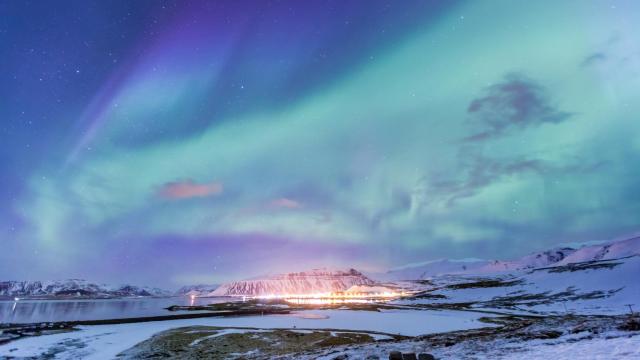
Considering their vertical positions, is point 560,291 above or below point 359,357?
below

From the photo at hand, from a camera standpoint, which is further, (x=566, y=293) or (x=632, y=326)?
(x=566, y=293)

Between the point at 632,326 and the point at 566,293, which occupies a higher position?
the point at 632,326

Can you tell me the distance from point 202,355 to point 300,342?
34.5 ft

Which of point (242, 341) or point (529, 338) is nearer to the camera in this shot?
point (529, 338)

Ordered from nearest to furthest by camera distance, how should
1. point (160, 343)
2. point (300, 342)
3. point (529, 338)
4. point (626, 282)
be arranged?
point (529, 338), point (300, 342), point (160, 343), point (626, 282)

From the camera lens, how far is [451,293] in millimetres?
169750

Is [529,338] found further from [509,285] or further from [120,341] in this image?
[509,285]

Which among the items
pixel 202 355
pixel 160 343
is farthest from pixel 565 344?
pixel 160 343

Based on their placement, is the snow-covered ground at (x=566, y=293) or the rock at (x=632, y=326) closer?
the rock at (x=632, y=326)

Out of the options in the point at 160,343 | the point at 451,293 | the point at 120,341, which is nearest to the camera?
the point at 160,343

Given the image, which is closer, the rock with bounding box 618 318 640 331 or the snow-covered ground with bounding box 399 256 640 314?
the rock with bounding box 618 318 640 331

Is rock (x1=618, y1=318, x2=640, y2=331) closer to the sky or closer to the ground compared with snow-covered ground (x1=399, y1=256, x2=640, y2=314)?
closer to the sky

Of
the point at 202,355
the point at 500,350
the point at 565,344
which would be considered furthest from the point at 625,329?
the point at 202,355

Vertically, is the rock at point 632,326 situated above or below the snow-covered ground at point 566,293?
above
